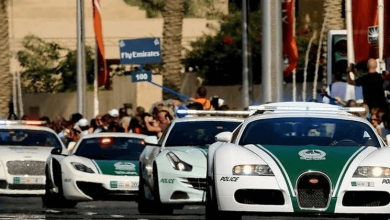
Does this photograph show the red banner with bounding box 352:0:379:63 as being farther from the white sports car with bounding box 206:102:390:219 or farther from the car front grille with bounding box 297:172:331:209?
the car front grille with bounding box 297:172:331:209

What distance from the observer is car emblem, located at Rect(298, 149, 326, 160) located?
15.7m

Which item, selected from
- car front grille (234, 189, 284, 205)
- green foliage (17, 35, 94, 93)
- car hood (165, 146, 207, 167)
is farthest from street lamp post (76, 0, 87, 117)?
car front grille (234, 189, 284, 205)

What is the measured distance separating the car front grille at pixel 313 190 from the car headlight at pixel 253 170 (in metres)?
0.32

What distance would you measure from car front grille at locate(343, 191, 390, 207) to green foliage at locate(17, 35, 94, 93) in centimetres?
5516

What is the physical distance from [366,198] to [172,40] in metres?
35.1

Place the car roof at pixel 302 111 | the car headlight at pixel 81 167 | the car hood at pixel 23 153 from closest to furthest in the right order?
the car roof at pixel 302 111
the car headlight at pixel 81 167
the car hood at pixel 23 153

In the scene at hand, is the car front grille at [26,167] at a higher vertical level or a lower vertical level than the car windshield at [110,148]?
lower

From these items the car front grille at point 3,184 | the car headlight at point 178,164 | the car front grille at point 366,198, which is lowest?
the car front grille at point 3,184

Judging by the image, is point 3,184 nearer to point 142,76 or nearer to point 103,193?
point 103,193

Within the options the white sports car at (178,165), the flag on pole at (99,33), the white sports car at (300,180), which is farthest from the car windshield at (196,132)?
the flag on pole at (99,33)

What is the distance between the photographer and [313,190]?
15.5 m

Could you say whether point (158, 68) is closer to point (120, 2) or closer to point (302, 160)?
point (120, 2)

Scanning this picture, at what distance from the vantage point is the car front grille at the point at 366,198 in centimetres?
1547

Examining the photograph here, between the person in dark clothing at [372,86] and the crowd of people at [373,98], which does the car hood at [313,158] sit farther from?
the person in dark clothing at [372,86]
